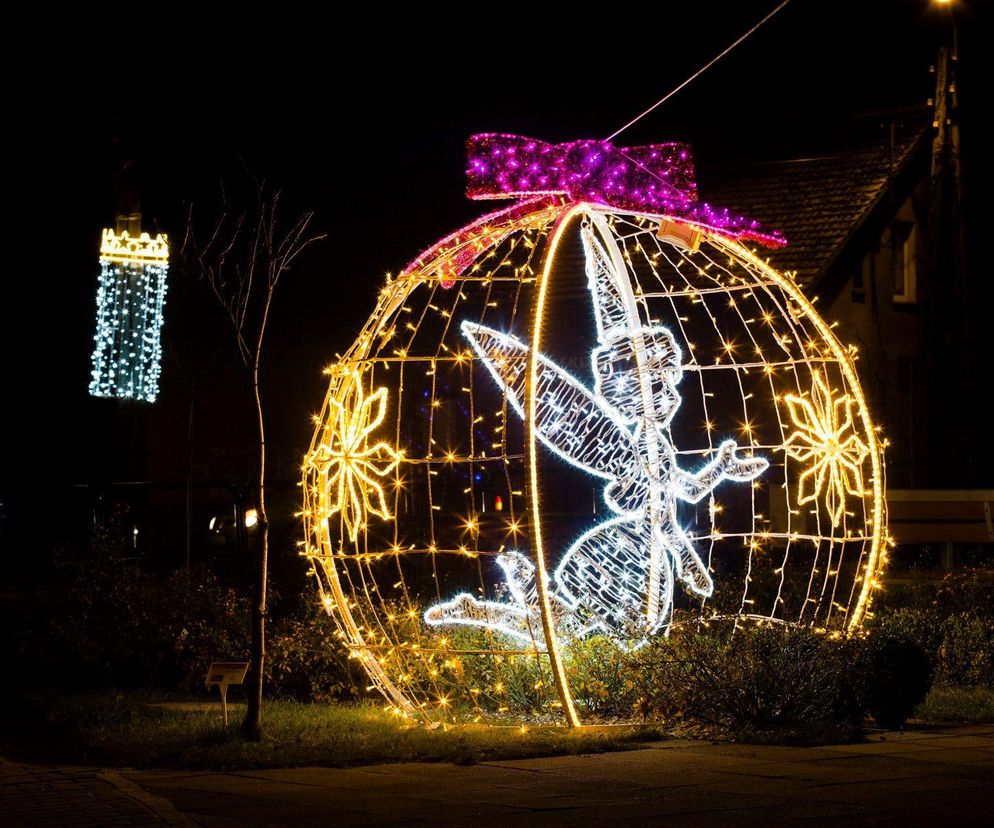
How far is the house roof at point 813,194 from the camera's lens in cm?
2081

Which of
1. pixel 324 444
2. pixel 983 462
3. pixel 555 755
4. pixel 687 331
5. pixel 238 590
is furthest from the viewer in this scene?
pixel 983 462

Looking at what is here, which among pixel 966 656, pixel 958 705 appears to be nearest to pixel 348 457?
pixel 958 705

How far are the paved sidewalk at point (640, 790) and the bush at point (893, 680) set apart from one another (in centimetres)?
65

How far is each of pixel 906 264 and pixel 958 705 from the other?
13.1 m

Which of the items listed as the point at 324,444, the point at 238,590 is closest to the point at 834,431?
the point at 324,444

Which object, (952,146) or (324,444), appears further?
(952,146)

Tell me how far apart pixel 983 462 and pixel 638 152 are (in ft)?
55.1

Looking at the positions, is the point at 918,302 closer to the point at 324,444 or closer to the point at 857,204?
the point at 857,204

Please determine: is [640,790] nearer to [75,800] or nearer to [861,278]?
[75,800]

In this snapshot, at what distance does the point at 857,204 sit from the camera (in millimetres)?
21469

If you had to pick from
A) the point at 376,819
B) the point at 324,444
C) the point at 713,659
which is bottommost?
the point at 376,819

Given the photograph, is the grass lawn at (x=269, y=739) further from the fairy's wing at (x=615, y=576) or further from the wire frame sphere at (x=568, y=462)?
the fairy's wing at (x=615, y=576)

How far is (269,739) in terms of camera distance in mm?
10414

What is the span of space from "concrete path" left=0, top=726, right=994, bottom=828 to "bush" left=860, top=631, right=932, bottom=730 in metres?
0.69
